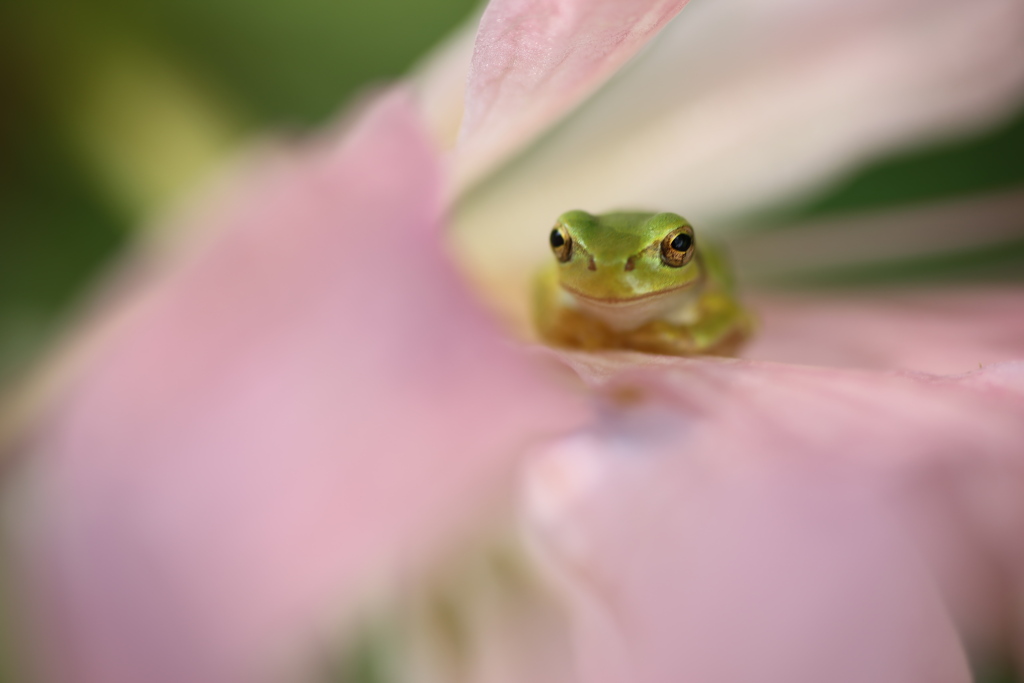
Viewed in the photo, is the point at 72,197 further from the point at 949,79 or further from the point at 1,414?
the point at 949,79

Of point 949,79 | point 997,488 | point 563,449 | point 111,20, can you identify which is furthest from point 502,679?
point 111,20

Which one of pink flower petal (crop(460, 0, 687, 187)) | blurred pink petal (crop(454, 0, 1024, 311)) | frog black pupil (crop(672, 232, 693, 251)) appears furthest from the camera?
Answer: blurred pink petal (crop(454, 0, 1024, 311))

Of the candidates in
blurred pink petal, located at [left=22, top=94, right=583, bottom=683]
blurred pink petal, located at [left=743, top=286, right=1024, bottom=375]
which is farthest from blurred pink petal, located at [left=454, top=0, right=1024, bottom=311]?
blurred pink petal, located at [left=22, top=94, right=583, bottom=683]

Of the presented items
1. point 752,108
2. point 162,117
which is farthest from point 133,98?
point 752,108

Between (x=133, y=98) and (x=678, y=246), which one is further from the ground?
(x=133, y=98)

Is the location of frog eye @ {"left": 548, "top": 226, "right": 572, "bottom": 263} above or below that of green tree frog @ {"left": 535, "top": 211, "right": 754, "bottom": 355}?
above

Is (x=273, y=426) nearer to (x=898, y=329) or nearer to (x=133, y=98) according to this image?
(x=898, y=329)

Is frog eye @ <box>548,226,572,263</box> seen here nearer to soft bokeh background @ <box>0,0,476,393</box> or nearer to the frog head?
the frog head
